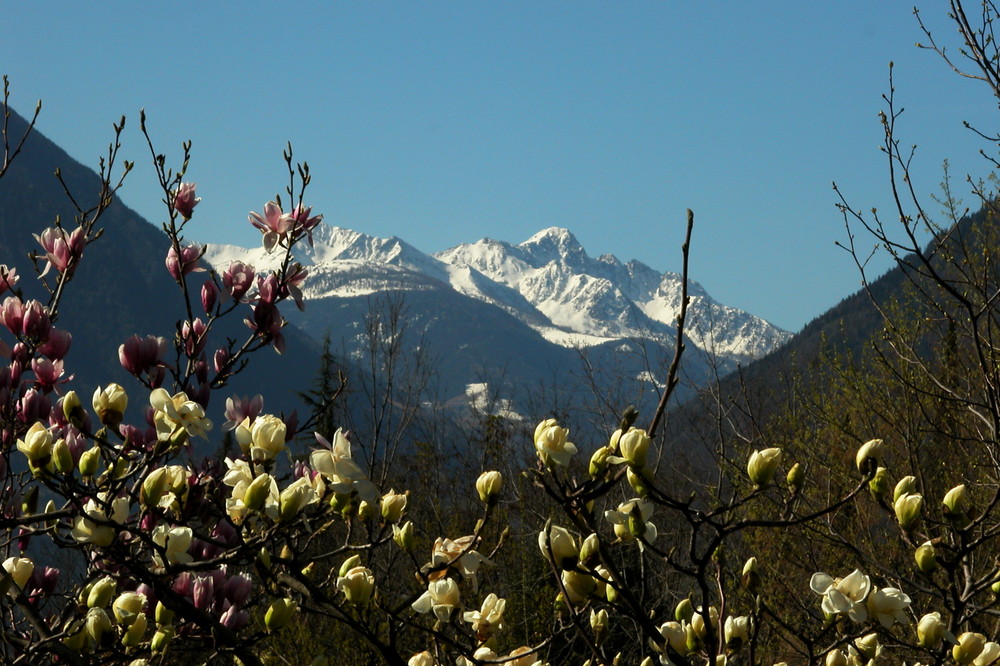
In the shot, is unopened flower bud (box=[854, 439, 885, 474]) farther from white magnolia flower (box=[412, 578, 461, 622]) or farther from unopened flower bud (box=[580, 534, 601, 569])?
white magnolia flower (box=[412, 578, 461, 622])

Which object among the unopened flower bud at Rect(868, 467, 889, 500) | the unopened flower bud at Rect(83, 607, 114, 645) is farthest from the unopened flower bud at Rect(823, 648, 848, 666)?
the unopened flower bud at Rect(83, 607, 114, 645)

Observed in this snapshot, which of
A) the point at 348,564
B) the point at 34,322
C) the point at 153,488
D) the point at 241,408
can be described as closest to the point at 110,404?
the point at 153,488

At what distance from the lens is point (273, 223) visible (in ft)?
8.06

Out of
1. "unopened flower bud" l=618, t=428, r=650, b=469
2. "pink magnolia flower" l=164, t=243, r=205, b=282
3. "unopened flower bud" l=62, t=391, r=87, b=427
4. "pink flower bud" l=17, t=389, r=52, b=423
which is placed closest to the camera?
"unopened flower bud" l=618, t=428, r=650, b=469

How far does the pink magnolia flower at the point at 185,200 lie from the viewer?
2.57 meters

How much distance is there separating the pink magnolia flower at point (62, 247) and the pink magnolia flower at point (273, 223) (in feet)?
1.46

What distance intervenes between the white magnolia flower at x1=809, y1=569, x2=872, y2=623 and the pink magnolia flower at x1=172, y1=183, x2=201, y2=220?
1.93 meters

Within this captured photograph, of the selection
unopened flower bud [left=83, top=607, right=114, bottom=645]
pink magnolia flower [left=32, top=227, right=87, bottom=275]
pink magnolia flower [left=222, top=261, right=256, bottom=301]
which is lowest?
unopened flower bud [left=83, top=607, right=114, bottom=645]

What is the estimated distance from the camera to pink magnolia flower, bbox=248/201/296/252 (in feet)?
8.00

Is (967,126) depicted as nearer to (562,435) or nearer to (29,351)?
(562,435)

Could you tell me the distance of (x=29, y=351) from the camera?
7.09 feet

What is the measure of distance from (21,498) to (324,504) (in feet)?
2.91

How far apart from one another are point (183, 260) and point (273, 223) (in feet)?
0.91

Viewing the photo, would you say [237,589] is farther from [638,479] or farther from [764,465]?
[764,465]
